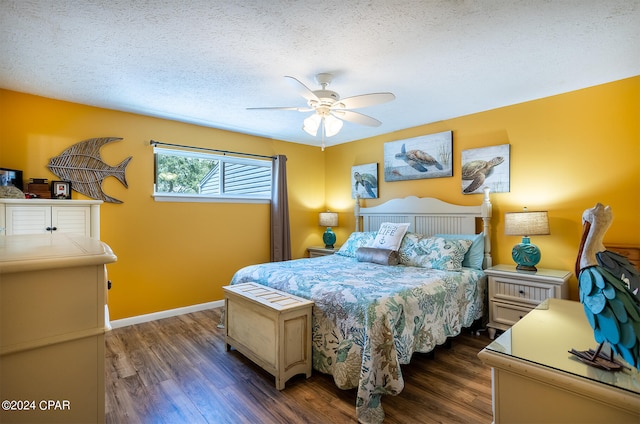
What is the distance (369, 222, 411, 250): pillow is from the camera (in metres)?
3.43

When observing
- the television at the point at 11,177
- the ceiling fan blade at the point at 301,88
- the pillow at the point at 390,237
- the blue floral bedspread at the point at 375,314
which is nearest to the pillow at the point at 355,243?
the pillow at the point at 390,237

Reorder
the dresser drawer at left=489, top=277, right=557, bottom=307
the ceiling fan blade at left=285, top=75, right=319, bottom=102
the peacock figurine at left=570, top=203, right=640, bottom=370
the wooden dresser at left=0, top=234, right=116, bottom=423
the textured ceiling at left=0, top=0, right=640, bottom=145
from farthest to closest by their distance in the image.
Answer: the dresser drawer at left=489, top=277, right=557, bottom=307, the ceiling fan blade at left=285, top=75, right=319, bottom=102, the textured ceiling at left=0, top=0, right=640, bottom=145, the peacock figurine at left=570, top=203, right=640, bottom=370, the wooden dresser at left=0, top=234, right=116, bottom=423

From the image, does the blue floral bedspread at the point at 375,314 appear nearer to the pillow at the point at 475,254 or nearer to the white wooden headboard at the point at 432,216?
the pillow at the point at 475,254

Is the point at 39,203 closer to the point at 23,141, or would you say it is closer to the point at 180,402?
the point at 23,141

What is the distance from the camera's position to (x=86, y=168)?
3201 millimetres

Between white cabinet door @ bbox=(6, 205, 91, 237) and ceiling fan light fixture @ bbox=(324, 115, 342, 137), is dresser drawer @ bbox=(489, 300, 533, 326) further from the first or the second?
white cabinet door @ bbox=(6, 205, 91, 237)

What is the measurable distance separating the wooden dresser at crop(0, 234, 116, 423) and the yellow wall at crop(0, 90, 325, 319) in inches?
118

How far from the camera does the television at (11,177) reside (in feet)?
8.77

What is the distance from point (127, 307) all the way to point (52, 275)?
324 cm

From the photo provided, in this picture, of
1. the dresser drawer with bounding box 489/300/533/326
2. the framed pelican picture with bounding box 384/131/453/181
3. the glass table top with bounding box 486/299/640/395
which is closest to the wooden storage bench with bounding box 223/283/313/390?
the glass table top with bounding box 486/299/640/395

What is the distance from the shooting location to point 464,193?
3.64 metres

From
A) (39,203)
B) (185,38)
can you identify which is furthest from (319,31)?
(39,203)

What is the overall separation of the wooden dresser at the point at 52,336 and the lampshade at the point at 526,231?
10.5 feet

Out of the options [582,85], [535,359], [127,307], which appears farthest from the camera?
[127,307]
